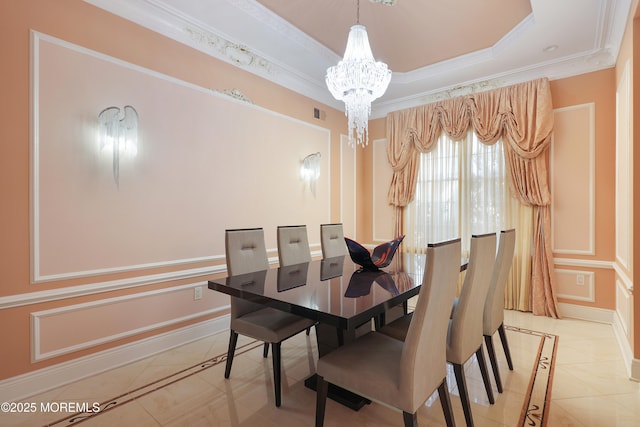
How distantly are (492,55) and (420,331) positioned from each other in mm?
3604

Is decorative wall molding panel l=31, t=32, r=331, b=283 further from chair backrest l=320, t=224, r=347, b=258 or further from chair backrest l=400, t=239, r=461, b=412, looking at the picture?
chair backrest l=400, t=239, r=461, b=412

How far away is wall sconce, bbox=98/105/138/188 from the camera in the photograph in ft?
7.89

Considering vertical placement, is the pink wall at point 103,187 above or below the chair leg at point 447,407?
above

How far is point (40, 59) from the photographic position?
2129 mm

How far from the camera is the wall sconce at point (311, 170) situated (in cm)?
421

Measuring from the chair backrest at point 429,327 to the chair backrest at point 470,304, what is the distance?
→ 0.28 m

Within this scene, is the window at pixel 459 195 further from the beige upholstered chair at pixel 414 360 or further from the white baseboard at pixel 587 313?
the beige upholstered chair at pixel 414 360

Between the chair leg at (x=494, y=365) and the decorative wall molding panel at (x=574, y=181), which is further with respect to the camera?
the decorative wall molding panel at (x=574, y=181)

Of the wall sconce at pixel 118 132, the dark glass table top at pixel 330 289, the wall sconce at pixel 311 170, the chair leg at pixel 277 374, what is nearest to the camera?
the dark glass table top at pixel 330 289

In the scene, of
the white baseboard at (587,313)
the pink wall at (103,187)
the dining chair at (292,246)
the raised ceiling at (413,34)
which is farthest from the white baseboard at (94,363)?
the white baseboard at (587,313)

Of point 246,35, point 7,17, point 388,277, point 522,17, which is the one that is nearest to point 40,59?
point 7,17

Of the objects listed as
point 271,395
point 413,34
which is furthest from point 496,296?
point 413,34

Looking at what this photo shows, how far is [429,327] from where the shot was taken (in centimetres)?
138

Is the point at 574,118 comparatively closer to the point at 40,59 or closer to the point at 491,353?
the point at 491,353
